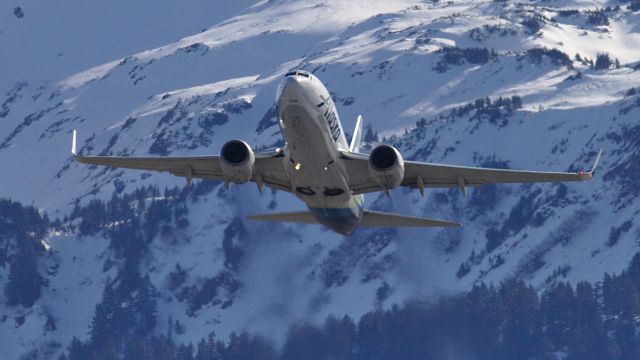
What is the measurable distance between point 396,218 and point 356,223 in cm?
214

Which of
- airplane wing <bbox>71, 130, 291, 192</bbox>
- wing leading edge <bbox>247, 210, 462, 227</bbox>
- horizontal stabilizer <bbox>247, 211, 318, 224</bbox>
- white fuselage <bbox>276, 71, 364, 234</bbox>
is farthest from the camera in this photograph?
horizontal stabilizer <bbox>247, 211, 318, 224</bbox>

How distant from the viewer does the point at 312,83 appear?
109250 millimetres

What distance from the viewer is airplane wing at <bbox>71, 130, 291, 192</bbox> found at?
116 meters

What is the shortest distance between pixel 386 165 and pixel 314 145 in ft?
11.5

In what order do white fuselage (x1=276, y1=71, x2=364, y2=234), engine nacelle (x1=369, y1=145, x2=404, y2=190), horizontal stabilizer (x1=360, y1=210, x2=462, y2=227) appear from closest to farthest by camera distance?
white fuselage (x1=276, y1=71, x2=364, y2=234) < engine nacelle (x1=369, y1=145, x2=404, y2=190) < horizontal stabilizer (x1=360, y1=210, x2=462, y2=227)

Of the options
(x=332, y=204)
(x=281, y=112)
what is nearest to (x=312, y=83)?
(x=281, y=112)

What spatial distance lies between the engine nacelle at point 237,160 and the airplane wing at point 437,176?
212 inches

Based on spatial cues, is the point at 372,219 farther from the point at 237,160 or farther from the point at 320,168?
the point at 237,160

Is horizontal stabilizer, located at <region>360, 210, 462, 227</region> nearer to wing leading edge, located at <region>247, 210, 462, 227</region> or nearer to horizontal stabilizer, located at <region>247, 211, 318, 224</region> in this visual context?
wing leading edge, located at <region>247, 210, 462, 227</region>

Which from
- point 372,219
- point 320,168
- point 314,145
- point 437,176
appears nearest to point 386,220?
point 372,219

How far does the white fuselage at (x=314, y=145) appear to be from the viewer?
10869 centimetres

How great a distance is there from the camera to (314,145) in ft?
365

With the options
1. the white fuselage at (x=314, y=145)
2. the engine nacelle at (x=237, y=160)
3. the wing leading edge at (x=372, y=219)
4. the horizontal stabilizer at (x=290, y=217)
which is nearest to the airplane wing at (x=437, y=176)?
the white fuselage at (x=314, y=145)

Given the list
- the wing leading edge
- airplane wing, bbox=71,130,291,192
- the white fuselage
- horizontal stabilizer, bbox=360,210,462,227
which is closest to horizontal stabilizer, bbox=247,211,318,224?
the wing leading edge
